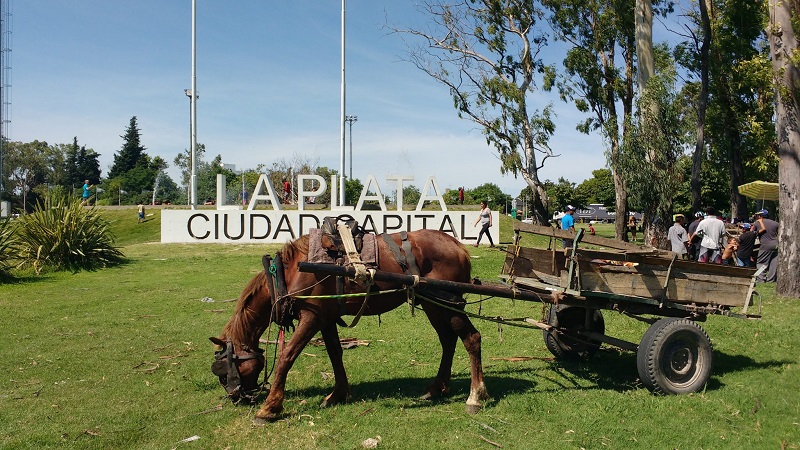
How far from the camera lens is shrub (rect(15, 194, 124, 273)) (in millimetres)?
18531

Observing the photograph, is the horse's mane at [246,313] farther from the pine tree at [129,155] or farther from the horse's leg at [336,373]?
the pine tree at [129,155]

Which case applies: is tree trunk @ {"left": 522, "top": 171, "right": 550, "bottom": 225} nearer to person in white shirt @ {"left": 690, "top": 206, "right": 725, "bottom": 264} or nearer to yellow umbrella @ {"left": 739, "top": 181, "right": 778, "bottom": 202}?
yellow umbrella @ {"left": 739, "top": 181, "right": 778, "bottom": 202}

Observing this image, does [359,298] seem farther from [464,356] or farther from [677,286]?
[677,286]

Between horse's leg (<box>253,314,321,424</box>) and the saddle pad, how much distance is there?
1.89 feet

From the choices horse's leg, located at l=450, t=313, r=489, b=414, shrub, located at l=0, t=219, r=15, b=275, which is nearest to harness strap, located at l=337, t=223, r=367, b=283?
horse's leg, located at l=450, t=313, r=489, b=414

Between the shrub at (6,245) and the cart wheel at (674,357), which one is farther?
the shrub at (6,245)

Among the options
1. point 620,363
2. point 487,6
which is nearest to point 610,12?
point 487,6

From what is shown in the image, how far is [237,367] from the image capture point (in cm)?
604

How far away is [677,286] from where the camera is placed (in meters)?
6.49

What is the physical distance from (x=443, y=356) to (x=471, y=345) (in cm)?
37

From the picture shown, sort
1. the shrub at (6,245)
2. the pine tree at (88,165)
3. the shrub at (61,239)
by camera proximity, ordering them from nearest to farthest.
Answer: the shrub at (6,245), the shrub at (61,239), the pine tree at (88,165)

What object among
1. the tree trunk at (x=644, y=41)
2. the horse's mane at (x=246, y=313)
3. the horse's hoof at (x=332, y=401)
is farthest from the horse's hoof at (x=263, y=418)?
the tree trunk at (x=644, y=41)

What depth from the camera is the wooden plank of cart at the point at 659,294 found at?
6.23m

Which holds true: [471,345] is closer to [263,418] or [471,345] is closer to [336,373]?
[336,373]
